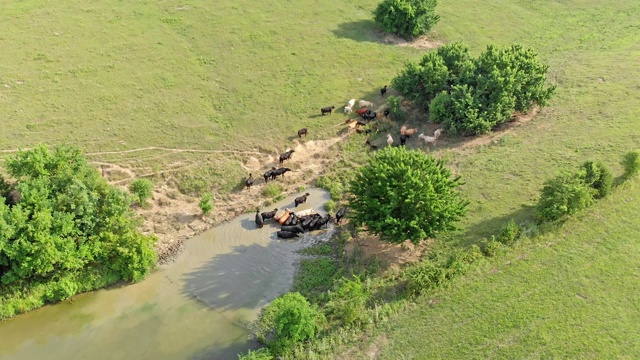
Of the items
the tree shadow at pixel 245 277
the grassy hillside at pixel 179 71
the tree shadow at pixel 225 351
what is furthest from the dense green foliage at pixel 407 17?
the tree shadow at pixel 225 351

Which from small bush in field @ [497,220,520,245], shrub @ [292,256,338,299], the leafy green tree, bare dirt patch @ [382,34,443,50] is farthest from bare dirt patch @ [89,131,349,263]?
bare dirt patch @ [382,34,443,50]

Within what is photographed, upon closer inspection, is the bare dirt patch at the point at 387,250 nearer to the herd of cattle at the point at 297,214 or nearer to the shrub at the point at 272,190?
the herd of cattle at the point at 297,214

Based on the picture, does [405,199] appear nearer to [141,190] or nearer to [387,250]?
[387,250]

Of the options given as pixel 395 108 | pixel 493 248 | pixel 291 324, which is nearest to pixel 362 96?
pixel 395 108

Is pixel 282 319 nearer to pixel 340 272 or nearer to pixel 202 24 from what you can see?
pixel 340 272

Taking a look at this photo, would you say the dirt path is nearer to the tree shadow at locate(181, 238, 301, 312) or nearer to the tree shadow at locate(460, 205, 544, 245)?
the tree shadow at locate(181, 238, 301, 312)

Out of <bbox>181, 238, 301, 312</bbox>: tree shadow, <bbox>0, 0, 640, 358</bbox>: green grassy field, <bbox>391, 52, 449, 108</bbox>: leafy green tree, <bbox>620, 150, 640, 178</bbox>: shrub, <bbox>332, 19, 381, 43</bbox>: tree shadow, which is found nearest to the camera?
<bbox>0, 0, 640, 358</bbox>: green grassy field

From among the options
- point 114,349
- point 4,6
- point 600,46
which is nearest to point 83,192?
point 114,349
